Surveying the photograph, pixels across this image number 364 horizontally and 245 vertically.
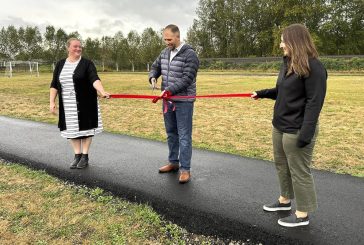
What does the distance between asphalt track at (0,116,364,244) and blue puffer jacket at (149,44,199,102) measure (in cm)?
117

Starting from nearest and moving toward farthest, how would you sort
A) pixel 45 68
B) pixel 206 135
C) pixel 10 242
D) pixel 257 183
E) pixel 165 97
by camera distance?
pixel 10 242 < pixel 165 97 < pixel 257 183 < pixel 206 135 < pixel 45 68

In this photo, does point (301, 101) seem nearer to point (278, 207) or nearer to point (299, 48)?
point (299, 48)

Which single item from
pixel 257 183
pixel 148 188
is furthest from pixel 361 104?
pixel 148 188

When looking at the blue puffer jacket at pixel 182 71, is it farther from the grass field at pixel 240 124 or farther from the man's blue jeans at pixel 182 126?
the grass field at pixel 240 124

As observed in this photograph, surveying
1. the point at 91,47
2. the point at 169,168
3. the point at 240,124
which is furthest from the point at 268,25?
the point at 169,168

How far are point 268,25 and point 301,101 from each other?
214ft

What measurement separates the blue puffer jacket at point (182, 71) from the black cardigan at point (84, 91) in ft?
3.66

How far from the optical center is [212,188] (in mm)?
4438

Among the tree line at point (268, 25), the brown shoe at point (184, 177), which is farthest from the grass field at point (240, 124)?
the tree line at point (268, 25)

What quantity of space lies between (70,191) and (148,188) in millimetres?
1003

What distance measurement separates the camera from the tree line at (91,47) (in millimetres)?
62156

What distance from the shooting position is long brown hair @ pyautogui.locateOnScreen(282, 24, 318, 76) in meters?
2.94

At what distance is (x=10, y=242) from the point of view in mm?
3445

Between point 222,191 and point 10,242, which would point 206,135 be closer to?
point 222,191
